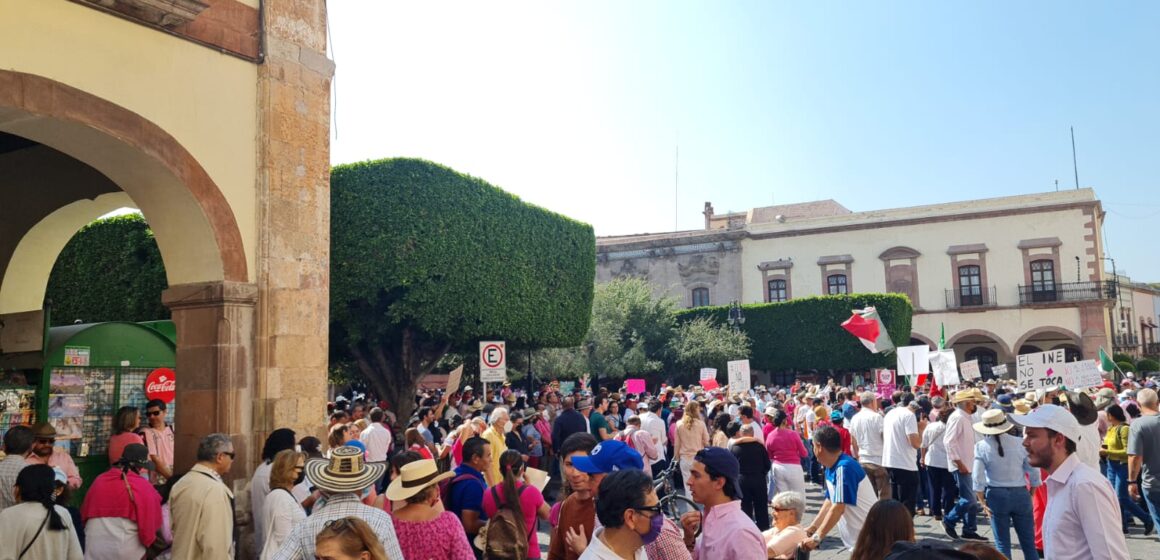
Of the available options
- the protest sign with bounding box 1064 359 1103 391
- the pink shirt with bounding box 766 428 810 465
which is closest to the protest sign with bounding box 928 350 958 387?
the protest sign with bounding box 1064 359 1103 391

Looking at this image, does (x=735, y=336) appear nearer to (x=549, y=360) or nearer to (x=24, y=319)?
(x=549, y=360)

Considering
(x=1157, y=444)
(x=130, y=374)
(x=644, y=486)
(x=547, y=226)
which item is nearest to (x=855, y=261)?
(x=547, y=226)

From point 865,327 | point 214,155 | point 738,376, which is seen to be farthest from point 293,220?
point 865,327

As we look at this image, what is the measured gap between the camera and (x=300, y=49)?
899 cm

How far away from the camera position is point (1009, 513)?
7.27 metres

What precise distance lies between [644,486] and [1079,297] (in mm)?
40244

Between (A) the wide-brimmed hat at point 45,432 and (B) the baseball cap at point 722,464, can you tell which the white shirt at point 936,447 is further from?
(A) the wide-brimmed hat at point 45,432

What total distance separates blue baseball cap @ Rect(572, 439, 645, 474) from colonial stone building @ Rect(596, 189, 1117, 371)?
3862 centimetres

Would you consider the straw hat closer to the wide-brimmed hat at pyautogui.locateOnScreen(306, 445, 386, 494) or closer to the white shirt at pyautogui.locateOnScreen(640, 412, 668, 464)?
the wide-brimmed hat at pyautogui.locateOnScreen(306, 445, 386, 494)

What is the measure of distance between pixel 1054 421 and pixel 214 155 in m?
7.37

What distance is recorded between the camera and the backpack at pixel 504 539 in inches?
171

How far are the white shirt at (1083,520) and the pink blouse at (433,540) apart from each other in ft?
8.87

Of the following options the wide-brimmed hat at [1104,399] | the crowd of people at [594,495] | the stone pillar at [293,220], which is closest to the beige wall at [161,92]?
the stone pillar at [293,220]

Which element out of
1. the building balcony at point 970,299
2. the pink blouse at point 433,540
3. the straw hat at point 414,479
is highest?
the building balcony at point 970,299
